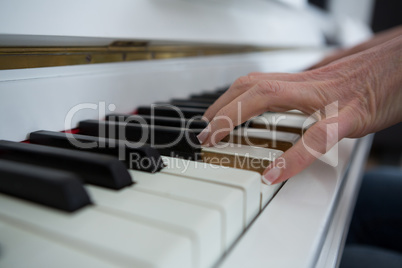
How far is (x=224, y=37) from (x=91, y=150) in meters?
0.63

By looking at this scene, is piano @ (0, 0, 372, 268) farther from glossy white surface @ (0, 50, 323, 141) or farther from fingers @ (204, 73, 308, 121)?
fingers @ (204, 73, 308, 121)

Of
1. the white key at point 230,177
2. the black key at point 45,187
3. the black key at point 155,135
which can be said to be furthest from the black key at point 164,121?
the black key at point 45,187

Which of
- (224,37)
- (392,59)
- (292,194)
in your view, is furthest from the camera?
(224,37)

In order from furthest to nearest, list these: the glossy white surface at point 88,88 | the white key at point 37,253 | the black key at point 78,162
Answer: the glossy white surface at point 88,88
the black key at point 78,162
the white key at point 37,253

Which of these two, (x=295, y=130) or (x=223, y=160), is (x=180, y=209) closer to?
(x=223, y=160)

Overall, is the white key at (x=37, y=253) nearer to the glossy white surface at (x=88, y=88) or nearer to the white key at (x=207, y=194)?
the white key at (x=207, y=194)

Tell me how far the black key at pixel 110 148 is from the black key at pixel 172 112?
0.22 metres

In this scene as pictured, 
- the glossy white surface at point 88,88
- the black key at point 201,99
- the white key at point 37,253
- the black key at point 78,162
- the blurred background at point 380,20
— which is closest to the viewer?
the white key at point 37,253

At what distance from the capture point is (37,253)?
26 cm

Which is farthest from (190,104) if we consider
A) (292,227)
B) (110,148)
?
(292,227)

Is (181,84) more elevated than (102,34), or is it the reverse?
(102,34)

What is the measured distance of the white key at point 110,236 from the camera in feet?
0.81

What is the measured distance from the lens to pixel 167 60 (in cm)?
81

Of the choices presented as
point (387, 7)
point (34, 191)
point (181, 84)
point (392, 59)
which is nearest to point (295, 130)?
point (392, 59)
